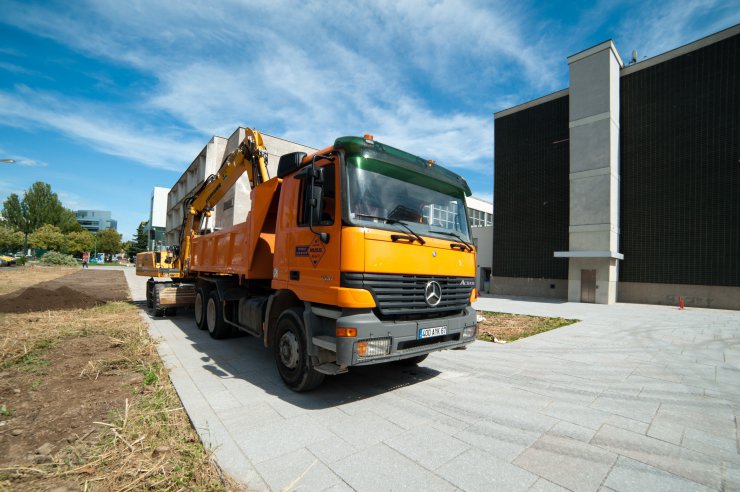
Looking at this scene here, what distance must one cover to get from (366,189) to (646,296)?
21.7 metres

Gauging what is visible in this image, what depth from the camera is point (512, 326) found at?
32.9ft

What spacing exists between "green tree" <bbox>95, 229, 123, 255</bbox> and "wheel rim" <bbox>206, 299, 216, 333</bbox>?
87191mm

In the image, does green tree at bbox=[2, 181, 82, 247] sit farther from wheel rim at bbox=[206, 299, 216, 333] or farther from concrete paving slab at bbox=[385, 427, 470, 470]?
concrete paving slab at bbox=[385, 427, 470, 470]

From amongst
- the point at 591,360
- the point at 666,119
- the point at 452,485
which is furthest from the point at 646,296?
the point at 452,485

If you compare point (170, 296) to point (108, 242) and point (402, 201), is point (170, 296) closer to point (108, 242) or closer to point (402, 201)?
point (402, 201)

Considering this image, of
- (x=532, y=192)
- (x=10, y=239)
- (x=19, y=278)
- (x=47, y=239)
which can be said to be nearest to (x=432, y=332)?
(x=532, y=192)

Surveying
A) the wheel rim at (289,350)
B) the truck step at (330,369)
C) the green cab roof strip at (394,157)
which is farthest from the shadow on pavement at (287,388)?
the green cab roof strip at (394,157)

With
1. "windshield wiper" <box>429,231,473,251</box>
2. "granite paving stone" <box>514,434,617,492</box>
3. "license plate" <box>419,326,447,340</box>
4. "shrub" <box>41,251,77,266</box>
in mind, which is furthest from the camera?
"shrub" <box>41,251,77,266</box>

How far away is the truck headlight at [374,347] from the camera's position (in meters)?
3.42

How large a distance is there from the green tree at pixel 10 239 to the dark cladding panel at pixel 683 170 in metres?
76.1

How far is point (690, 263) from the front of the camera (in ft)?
57.4

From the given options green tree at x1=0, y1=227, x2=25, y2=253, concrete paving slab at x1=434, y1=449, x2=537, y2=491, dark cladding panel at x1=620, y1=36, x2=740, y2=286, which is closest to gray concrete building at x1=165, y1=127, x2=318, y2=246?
concrete paving slab at x1=434, y1=449, x2=537, y2=491

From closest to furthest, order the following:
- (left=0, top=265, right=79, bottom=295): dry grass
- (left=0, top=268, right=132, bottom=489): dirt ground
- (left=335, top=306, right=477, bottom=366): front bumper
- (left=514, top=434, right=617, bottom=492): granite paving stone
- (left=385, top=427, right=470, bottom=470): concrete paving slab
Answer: (left=514, top=434, right=617, bottom=492): granite paving stone → (left=385, top=427, right=470, bottom=470): concrete paving slab → (left=0, top=268, right=132, bottom=489): dirt ground → (left=335, top=306, right=477, bottom=366): front bumper → (left=0, top=265, right=79, bottom=295): dry grass

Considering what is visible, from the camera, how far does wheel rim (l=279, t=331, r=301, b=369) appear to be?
4.12 m
